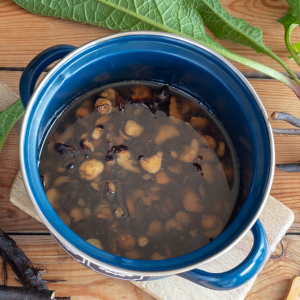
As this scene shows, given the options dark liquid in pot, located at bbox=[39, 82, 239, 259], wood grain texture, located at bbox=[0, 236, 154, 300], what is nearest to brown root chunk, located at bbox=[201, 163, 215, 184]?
dark liquid in pot, located at bbox=[39, 82, 239, 259]

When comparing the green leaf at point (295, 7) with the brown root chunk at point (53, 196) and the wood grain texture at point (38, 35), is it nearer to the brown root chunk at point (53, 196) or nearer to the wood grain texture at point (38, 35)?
the wood grain texture at point (38, 35)

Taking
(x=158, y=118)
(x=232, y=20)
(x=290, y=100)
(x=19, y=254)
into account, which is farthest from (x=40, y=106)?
(x=290, y=100)

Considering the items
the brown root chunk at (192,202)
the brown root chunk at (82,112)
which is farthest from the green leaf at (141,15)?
the brown root chunk at (192,202)

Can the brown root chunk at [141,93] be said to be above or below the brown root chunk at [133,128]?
above

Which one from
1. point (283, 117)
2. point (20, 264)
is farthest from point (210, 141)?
point (20, 264)

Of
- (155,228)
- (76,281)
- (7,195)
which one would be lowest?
(76,281)

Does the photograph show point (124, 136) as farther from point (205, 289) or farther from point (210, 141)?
point (205, 289)
